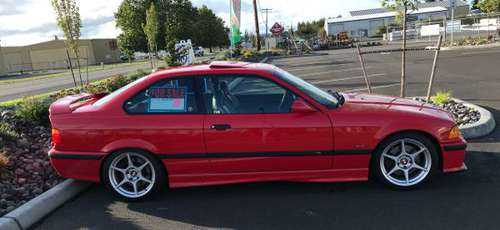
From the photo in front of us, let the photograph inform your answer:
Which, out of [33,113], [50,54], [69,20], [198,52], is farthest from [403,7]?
[50,54]

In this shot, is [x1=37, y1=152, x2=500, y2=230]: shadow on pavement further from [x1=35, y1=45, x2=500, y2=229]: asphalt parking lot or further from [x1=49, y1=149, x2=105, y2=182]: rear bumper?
[x1=49, y1=149, x2=105, y2=182]: rear bumper

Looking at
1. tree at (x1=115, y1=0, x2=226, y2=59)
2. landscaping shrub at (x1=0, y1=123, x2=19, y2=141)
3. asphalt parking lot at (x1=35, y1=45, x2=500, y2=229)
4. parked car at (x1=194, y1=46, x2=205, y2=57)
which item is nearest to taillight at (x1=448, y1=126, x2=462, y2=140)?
asphalt parking lot at (x1=35, y1=45, x2=500, y2=229)

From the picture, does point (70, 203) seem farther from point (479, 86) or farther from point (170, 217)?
point (479, 86)

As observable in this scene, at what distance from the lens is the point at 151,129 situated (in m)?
4.48

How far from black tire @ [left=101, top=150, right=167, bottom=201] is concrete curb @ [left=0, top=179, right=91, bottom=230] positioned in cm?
57

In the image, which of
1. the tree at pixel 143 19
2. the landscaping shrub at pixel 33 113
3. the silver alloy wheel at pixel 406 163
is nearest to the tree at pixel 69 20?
the landscaping shrub at pixel 33 113

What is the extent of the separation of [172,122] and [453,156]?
115 inches

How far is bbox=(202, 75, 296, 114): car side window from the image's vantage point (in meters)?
4.51

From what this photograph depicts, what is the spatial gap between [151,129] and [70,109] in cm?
101

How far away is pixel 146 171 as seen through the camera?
A: 15.5ft

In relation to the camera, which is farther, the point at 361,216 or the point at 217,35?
the point at 217,35

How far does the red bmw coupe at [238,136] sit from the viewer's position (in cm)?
442

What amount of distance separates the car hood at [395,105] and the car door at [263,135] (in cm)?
58

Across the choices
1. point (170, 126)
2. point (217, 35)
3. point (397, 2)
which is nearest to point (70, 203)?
point (170, 126)
